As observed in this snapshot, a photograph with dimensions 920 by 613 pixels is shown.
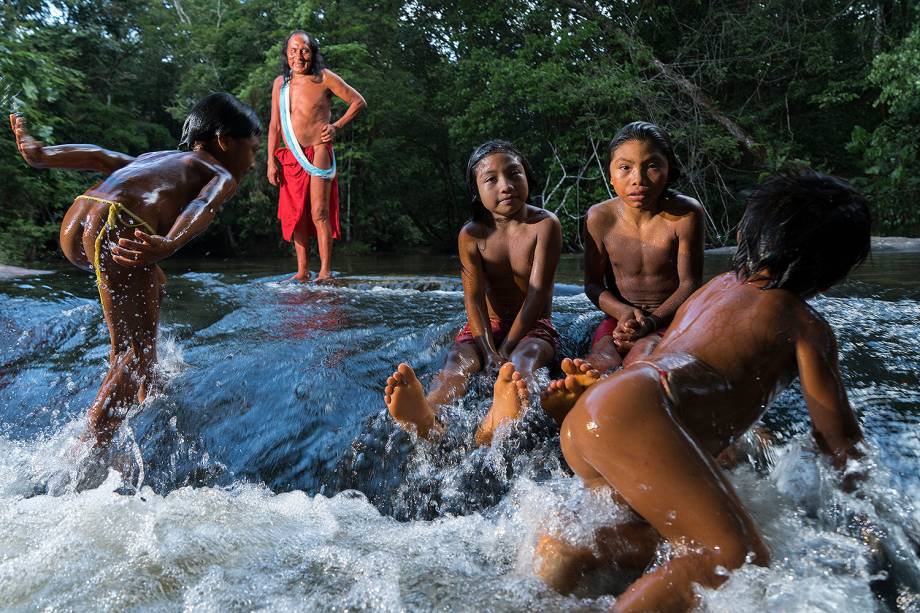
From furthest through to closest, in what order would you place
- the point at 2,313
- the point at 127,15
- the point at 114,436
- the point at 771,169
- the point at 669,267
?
the point at 127,15 → the point at 771,169 → the point at 2,313 → the point at 669,267 → the point at 114,436

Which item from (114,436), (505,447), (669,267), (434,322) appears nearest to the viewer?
(505,447)

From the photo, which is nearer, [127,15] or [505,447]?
[505,447]

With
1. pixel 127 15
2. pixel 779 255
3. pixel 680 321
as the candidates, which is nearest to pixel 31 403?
pixel 680 321

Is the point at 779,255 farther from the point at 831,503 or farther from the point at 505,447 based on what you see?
the point at 505,447

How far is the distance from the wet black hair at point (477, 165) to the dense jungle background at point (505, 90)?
763cm

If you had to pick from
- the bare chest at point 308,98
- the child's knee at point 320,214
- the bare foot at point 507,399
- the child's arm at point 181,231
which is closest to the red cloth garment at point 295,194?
the child's knee at point 320,214

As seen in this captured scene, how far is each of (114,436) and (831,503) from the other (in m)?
2.60

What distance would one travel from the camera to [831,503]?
2021 mm

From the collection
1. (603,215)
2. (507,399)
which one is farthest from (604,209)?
(507,399)

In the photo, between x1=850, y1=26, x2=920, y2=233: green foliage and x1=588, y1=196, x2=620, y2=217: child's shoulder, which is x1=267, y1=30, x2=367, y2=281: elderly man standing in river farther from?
x1=850, y1=26, x2=920, y2=233: green foliage

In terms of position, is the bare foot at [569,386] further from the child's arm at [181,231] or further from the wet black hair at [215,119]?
the wet black hair at [215,119]

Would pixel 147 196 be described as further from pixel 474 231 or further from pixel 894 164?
pixel 894 164

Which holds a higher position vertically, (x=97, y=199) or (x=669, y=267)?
(x=97, y=199)

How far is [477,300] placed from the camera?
318cm
